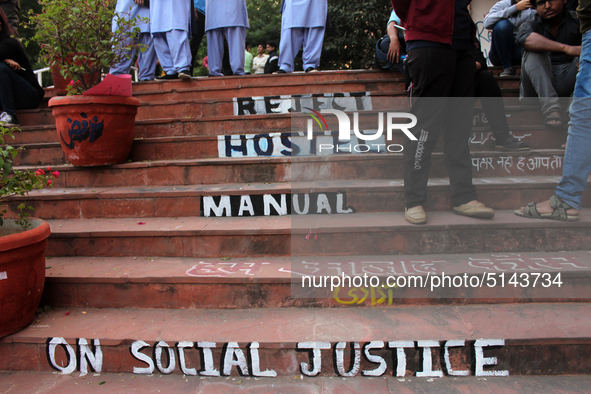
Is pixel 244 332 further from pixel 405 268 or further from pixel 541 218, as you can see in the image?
pixel 541 218

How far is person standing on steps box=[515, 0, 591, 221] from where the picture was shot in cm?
248

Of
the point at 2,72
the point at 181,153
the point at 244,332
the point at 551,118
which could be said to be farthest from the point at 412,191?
the point at 2,72

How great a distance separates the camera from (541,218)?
8.52ft

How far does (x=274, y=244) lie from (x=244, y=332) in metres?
0.72

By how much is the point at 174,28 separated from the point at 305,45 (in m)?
1.87

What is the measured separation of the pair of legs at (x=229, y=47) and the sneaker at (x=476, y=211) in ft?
12.9

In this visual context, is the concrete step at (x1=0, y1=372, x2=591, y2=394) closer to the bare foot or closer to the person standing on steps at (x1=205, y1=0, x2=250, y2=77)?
the bare foot

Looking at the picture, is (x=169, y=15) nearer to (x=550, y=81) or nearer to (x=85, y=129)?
(x=85, y=129)

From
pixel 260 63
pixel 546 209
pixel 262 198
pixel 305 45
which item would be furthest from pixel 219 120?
pixel 260 63

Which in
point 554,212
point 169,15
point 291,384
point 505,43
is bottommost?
point 291,384

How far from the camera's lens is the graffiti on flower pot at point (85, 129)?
315 centimetres

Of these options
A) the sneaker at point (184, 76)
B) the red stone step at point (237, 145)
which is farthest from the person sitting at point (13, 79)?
the sneaker at point (184, 76)

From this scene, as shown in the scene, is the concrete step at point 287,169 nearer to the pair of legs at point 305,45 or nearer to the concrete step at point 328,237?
the concrete step at point 328,237

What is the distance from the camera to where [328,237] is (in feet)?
8.48
